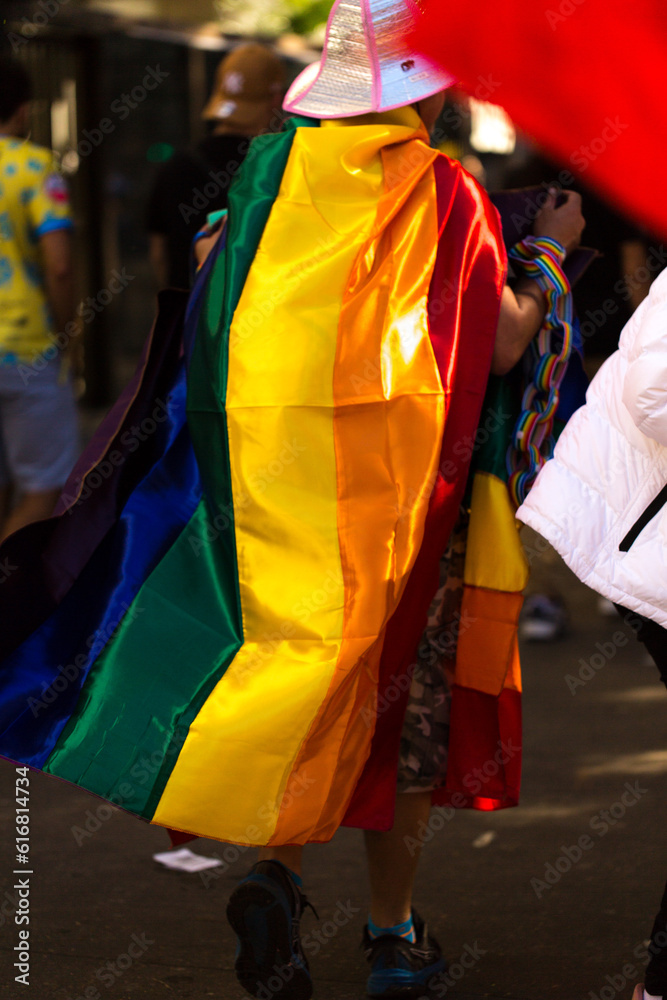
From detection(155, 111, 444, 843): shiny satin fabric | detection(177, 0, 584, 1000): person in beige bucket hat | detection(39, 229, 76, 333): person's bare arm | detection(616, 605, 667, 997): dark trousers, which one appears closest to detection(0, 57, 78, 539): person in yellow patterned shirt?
detection(39, 229, 76, 333): person's bare arm

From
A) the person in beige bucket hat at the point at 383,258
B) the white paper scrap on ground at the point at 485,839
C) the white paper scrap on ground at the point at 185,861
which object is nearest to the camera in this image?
the person in beige bucket hat at the point at 383,258

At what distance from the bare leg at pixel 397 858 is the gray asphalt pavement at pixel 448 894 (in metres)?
0.19

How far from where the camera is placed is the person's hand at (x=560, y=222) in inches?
114

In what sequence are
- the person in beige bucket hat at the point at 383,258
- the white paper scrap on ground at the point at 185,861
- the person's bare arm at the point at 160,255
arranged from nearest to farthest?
the person in beige bucket hat at the point at 383,258, the white paper scrap on ground at the point at 185,861, the person's bare arm at the point at 160,255

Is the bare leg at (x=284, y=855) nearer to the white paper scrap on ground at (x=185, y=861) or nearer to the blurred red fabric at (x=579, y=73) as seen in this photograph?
the white paper scrap on ground at (x=185, y=861)

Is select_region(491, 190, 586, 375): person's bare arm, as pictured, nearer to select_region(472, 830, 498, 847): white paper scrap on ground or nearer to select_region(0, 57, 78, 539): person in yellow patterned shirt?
select_region(472, 830, 498, 847): white paper scrap on ground

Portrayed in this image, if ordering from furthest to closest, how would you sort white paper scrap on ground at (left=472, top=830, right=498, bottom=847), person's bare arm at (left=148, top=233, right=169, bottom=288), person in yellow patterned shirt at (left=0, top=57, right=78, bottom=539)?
person's bare arm at (left=148, top=233, right=169, bottom=288)
person in yellow patterned shirt at (left=0, top=57, right=78, bottom=539)
white paper scrap on ground at (left=472, top=830, right=498, bottom=847)

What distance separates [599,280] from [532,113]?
2.32m

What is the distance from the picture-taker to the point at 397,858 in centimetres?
288

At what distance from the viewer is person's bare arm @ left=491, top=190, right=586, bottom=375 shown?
108 inches

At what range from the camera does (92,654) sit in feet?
8.65

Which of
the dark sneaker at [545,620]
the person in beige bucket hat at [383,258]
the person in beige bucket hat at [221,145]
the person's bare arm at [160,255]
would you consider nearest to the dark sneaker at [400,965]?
the person in beige bucket hat at [383,258]

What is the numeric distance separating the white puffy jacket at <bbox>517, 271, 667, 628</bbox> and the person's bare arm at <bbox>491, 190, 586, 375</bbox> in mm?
266

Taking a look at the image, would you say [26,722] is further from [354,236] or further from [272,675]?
[354,236]
